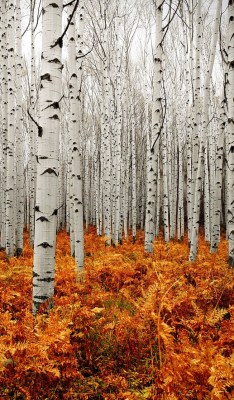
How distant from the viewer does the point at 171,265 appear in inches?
201

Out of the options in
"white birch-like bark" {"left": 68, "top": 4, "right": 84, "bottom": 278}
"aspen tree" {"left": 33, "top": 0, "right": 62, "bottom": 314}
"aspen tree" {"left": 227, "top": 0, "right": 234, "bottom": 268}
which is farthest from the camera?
"aspen tree" {"left": 227, "top": 0, "right": 234, "bottom": 268}

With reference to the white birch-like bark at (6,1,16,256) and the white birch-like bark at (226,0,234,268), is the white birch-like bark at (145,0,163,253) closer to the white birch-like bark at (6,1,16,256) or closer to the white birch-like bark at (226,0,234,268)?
the white birch-like bark at (226,0,234,268)

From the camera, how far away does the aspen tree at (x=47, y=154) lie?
309cm

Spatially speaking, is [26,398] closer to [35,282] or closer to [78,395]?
[78,395]

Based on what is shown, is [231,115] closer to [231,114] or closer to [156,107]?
[231,114]

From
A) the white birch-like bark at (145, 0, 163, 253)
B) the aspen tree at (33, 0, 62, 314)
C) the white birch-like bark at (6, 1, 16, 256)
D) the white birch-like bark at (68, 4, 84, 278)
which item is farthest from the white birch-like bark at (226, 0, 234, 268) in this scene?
the white birch-like bark at (6, 1, 16, 256)

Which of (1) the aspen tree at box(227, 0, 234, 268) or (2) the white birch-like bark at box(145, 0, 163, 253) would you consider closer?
(1) the aspen tree at box(227, 0, 234, 268)

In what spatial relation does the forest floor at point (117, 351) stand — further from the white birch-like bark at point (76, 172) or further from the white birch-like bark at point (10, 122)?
the white birch-like bark at point (10, 122)

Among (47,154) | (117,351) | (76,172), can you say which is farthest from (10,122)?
(117,351)

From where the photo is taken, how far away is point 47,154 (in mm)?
3090

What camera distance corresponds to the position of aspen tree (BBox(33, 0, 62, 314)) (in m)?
3.09

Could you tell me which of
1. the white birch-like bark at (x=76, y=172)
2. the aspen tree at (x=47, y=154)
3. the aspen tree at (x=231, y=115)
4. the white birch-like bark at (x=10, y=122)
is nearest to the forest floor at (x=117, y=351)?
the aspen tree at (x=47, y=154)

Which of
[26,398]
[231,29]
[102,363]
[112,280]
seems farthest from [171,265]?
[231,29]

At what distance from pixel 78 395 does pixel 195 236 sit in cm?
474
